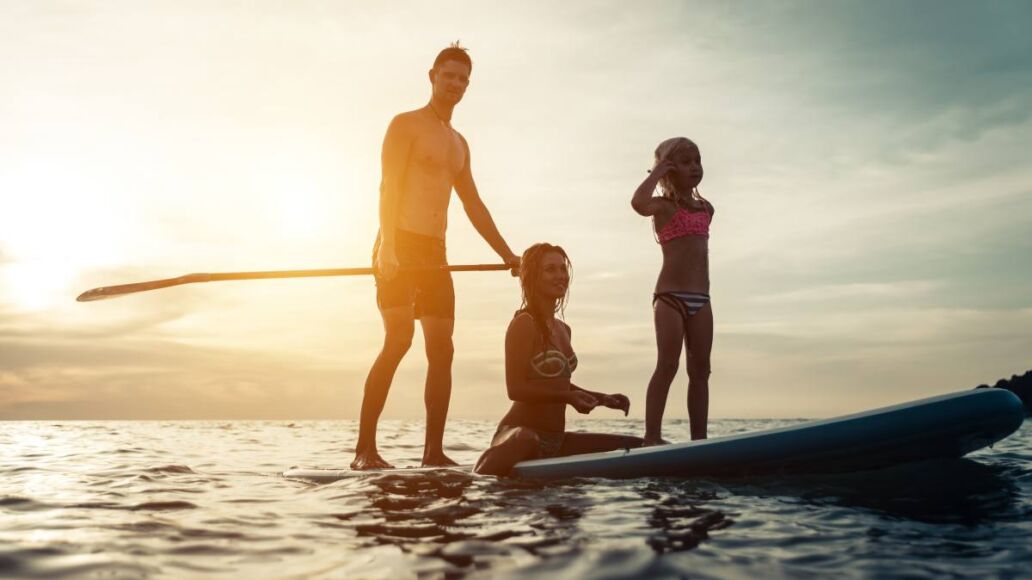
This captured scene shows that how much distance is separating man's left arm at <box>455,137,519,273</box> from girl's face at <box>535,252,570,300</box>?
1.58 meters

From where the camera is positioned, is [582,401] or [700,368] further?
[700,368]

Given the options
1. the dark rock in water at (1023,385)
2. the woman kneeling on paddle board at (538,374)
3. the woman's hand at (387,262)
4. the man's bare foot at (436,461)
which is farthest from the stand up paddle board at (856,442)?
the dark rock in water at (1023,385)

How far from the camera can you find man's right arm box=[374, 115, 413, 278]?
19.1ft

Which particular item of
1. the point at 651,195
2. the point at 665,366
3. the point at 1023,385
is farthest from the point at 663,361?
the point at 1023,385

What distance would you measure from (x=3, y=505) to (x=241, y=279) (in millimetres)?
2633

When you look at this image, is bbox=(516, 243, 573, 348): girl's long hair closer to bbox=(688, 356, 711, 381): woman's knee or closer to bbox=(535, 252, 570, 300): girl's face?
bbox=(535, 252, 570, 300): girl's face

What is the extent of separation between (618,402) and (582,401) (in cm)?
22

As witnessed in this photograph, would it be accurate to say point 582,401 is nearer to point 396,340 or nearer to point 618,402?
point 618,402

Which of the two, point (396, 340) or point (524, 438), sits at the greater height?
point (396, 340)

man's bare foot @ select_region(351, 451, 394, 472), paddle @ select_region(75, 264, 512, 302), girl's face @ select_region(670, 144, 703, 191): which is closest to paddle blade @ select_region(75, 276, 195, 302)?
paddle @ select_region(75, 264, 512, 302)

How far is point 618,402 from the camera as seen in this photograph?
4.55m

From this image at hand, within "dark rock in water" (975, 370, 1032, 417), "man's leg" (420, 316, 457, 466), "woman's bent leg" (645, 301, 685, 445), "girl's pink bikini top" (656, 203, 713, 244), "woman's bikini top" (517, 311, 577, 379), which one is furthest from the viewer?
"dark rock in water" (975, 370, 1032, 417)

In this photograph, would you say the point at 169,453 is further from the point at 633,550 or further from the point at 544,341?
the point at 633,550

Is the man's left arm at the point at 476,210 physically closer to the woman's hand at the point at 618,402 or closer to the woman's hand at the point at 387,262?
the woman's hand at the point at 387,262
